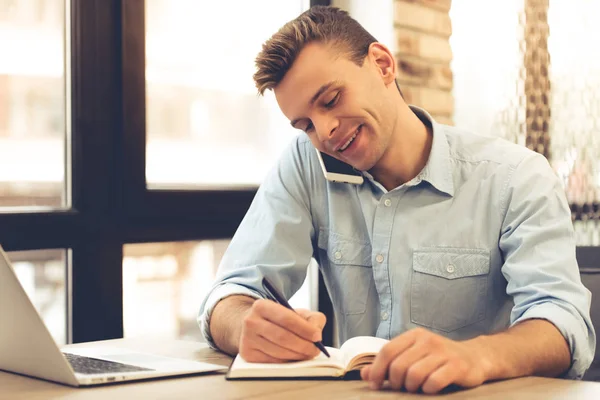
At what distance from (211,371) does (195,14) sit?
1369 millimetres

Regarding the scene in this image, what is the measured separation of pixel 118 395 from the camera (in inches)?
38.4

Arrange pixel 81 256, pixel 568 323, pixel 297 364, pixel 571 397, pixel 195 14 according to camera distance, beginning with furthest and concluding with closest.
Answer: pixel 195 14, pixel 81 256, pixel 568 323, pixel 297 364, pixel 571 397

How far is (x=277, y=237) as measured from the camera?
5.42 ft

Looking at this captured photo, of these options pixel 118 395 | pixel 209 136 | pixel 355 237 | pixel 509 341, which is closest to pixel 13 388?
pixel 118 395

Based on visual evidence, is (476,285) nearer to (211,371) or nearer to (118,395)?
(211,371)

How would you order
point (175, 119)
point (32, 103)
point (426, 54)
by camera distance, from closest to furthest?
point (32, 103)
point (175, 119)
point (426, 54)

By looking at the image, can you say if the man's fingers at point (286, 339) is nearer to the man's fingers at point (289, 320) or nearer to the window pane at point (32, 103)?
the man's fingers at point (289, 320)

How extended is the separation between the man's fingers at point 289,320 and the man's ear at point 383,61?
71 cm

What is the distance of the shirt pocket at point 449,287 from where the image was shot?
5.05 feet

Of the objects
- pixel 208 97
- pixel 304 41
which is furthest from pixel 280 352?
pixel 208 97

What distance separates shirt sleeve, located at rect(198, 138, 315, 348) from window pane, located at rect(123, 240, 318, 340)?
1.59ft

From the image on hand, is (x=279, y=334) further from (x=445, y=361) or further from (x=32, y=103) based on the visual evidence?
(x=32, y=103)

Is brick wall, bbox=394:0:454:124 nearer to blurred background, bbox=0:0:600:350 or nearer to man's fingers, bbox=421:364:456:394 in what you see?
blurred background, bbox=0:0:600:350

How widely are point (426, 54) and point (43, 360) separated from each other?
6.29 feet
